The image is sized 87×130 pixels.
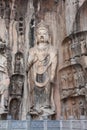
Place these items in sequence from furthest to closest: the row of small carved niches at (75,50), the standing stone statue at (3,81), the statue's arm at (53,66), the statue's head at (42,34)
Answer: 1. the statue's head at (42,34)
2. the statue's arm at (53,66)
3. the standing stone statue at (3,81)
4. the row of small carved niches at (75,50)

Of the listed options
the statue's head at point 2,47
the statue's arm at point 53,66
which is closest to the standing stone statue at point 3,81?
the statue's head at point 2,47

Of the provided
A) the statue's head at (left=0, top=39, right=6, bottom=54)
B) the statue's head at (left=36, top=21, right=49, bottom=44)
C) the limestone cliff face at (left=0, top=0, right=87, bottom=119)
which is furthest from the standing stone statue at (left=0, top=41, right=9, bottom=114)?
the statue's head at (left=36, top=21, right=49, bottom=44)

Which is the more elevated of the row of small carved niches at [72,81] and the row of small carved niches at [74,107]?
the row of small carved niches at [72,81]

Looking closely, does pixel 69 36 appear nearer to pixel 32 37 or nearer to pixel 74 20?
pixel 74 20

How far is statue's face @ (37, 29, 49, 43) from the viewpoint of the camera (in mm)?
6488

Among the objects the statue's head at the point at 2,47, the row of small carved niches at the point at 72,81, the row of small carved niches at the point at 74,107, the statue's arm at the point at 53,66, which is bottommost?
the row of small carved niches at the point at 74,107

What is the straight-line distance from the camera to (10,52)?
6.65 meters

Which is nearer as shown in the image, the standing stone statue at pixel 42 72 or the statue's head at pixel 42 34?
the standing stone statue at pixel 42 72

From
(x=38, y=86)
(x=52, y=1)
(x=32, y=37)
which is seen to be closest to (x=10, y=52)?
(x=32, y=37)

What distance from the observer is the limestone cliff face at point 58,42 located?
5992 millimetres

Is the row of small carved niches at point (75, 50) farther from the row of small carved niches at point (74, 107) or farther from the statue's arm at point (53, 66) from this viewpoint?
the row of small carved niches at point (74, 107)

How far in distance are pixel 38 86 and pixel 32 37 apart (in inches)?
48.8

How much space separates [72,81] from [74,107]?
50cm

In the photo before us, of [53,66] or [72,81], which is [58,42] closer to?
[53,66]
